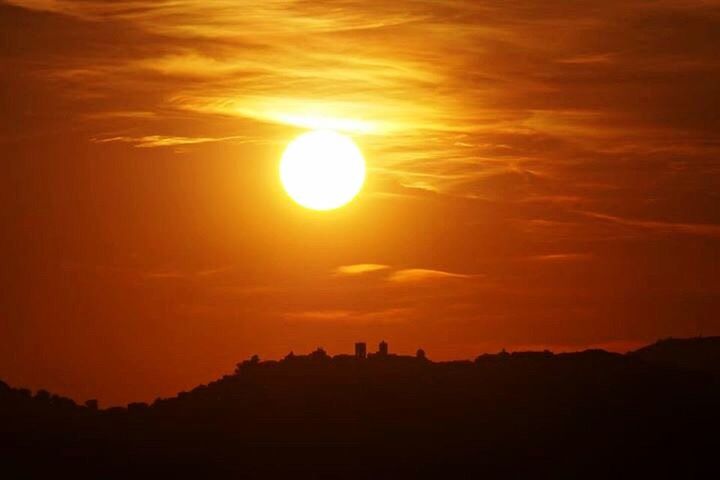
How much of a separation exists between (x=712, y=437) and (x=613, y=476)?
824cm

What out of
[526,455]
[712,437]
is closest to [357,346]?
[526,455]

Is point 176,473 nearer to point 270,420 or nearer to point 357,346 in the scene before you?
point 270,420

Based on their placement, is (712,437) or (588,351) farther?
(588,351)

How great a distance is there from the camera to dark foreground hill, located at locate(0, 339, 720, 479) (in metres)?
118

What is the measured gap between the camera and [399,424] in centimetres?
12194

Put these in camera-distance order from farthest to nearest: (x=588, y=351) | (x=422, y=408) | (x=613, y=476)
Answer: (x=588, y=351)
(x=422, y=408)
(x=613, y=476)

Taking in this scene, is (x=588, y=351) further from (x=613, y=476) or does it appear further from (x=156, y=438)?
(x=156, y=438)

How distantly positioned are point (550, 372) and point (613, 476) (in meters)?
13.8

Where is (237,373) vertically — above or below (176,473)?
above

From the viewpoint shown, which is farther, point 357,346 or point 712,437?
point 357,346

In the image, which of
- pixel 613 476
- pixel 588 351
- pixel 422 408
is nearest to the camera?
pixel 613 476

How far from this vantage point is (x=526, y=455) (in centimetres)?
11862

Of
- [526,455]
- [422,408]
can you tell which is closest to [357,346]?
[422,408]

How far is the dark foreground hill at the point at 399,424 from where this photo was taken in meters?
118
